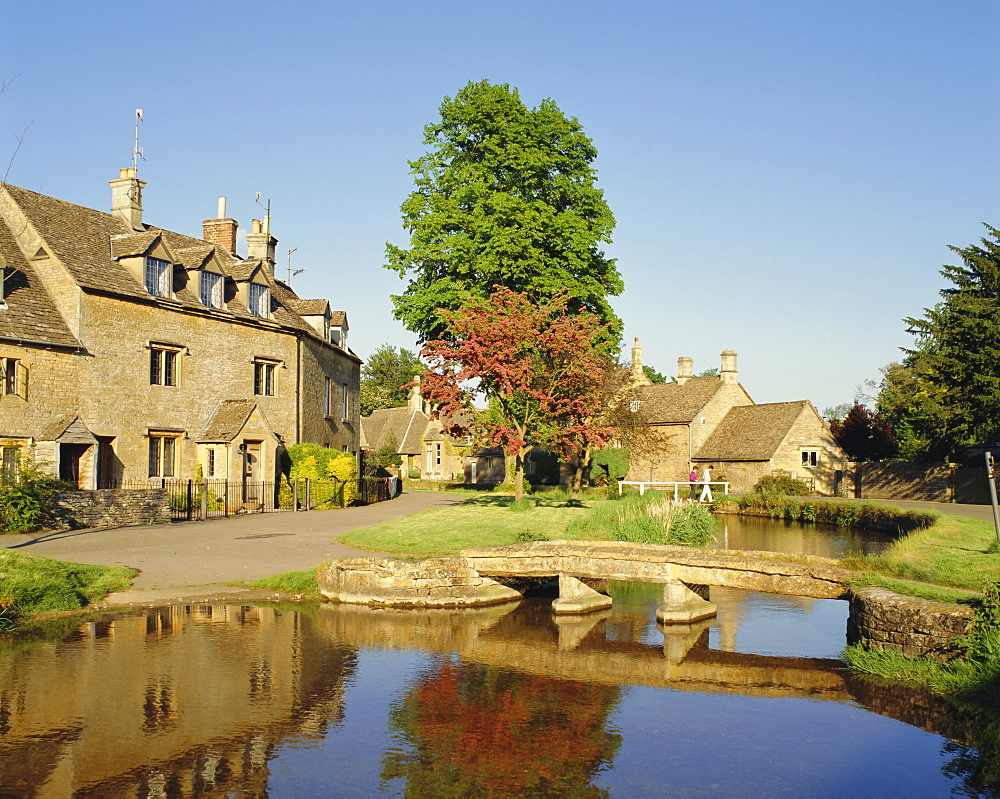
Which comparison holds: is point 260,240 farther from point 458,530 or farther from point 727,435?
point 727,435

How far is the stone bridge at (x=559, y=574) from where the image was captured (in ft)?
46.2

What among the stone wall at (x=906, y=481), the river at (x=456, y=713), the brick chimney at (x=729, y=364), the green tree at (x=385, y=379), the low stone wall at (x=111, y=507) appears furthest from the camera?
the green tree at (x=385, y=379)

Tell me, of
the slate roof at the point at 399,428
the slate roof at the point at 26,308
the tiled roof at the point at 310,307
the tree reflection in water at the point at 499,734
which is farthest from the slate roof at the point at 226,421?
the slate roof at the point at 399,428

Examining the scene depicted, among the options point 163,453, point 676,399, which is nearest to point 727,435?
point 676,399

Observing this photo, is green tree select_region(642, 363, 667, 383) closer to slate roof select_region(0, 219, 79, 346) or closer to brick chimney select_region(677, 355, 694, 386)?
brick chimney select_region(677, 355, 694, 386)

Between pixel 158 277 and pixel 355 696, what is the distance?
81.5 feet

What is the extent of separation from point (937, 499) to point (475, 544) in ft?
106

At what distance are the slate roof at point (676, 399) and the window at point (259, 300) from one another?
28897 mm

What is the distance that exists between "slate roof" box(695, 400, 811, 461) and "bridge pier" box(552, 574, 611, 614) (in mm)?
38381

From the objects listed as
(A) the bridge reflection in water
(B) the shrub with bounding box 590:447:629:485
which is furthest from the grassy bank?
(B) the shrub with bounding box 590:447:629:485

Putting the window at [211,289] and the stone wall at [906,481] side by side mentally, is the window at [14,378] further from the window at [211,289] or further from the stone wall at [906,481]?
the stone wall at [906,481]

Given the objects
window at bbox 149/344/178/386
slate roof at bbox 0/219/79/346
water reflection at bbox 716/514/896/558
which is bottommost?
water reflection at bbox 716/514/896/558

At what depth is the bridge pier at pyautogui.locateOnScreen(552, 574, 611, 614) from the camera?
15844mm

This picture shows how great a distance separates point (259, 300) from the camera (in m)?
35.9
